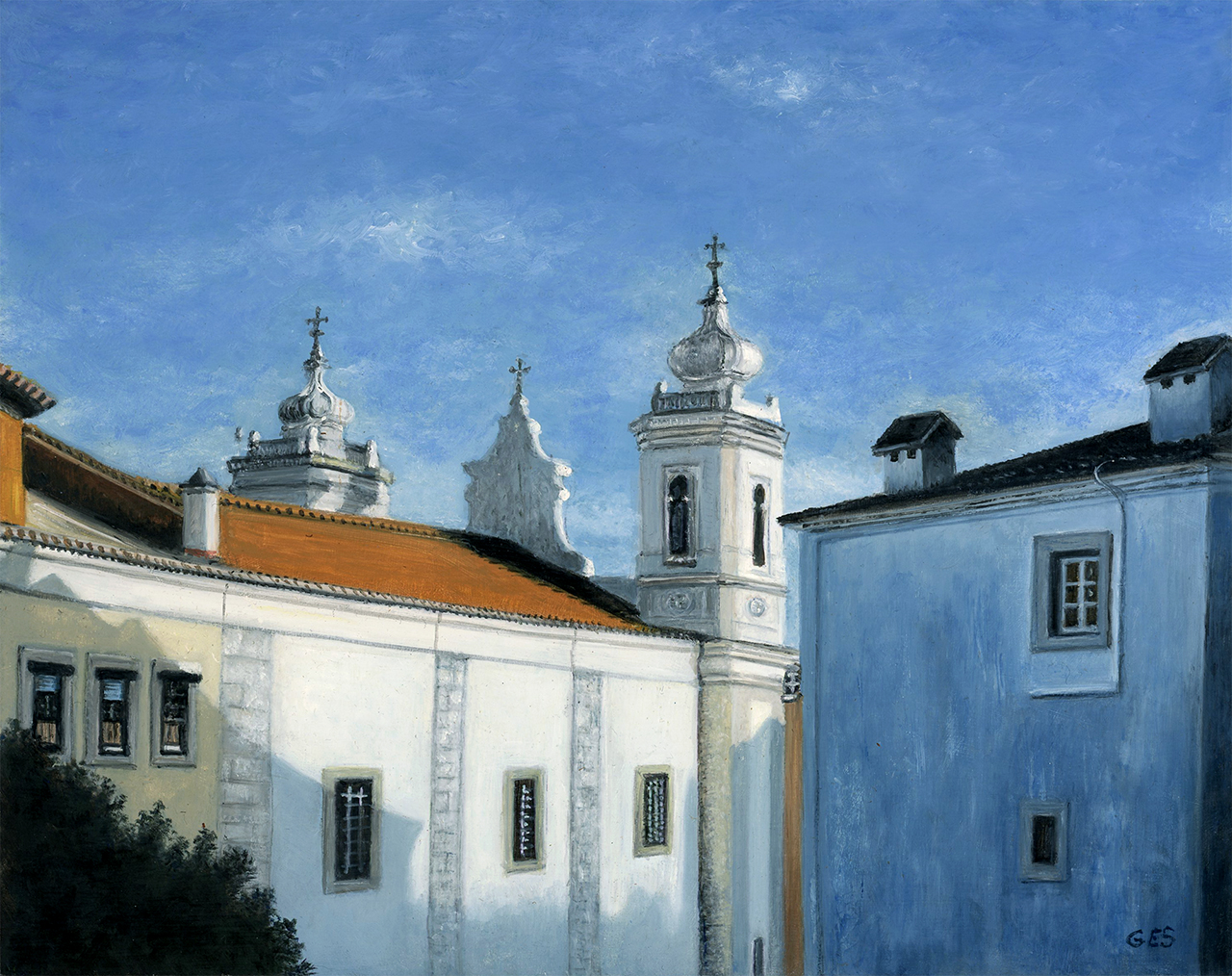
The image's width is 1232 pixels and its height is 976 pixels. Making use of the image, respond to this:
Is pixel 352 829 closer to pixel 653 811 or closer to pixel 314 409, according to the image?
pixel 653 811

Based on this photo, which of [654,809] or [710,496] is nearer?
[654,809]

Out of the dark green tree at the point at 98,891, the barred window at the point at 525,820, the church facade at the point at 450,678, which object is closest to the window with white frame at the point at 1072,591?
the church facade at the point at 450,678

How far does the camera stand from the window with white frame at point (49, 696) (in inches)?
635

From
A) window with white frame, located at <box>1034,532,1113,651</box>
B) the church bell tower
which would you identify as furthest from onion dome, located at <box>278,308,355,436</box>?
window with white frame, located at <box>1034,532,1113,651</box>

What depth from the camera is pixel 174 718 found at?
1800cm

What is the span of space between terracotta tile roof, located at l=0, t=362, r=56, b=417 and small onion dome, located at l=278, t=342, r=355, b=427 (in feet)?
52.6

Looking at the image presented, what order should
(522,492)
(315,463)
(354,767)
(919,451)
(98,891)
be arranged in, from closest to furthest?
(98,891) < (919,451) < (354,767) < (522,492) < (315,463)

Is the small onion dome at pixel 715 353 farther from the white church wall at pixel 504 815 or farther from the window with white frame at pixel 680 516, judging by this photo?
the white church wall at pixel 504 815

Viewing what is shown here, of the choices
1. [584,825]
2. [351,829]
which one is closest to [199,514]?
[351,829]

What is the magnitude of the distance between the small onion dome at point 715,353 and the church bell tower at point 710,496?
2 cm

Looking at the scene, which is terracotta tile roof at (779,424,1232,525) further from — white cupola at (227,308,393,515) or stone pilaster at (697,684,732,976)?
white cupola at (227,308,393,515)

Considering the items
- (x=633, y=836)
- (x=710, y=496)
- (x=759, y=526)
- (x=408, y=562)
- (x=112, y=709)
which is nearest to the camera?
(x=112, y=709)

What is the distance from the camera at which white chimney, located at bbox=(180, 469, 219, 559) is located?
1884 centimetres

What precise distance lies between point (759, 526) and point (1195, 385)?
12.8m
